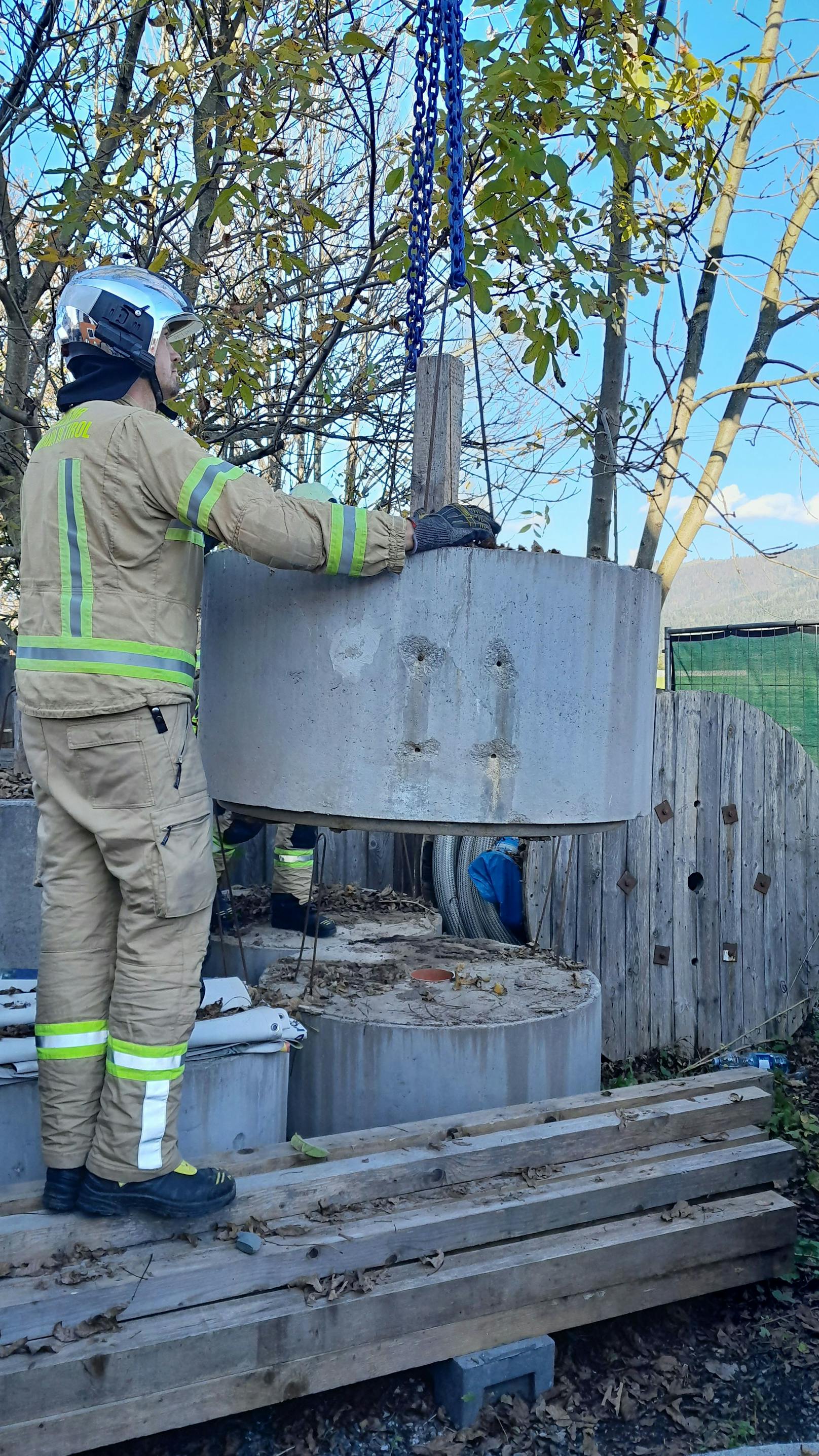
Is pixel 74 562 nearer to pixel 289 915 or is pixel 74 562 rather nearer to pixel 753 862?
pixel 289 915

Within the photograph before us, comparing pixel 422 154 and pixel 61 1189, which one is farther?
pixel 422 154

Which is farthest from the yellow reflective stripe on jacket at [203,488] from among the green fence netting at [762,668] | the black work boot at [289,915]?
the green fence netting at [762,668]

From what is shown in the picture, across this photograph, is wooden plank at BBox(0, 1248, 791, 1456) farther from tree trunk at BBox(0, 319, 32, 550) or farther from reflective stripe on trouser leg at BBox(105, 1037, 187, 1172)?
tree trunk at BBox(0, 319, 32, 550)

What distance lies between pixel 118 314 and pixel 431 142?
121 centimetres

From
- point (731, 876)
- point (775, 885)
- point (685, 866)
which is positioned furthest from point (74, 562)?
point (775, 885)

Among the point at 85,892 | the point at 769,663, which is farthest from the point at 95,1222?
the point at 769,663

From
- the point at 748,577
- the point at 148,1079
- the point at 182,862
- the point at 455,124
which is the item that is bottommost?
the point at 148,1079

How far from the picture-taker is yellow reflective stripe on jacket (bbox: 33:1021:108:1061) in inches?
111

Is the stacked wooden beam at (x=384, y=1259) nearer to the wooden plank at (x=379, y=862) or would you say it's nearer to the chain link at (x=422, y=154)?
the chain link at (x=422, y=154)

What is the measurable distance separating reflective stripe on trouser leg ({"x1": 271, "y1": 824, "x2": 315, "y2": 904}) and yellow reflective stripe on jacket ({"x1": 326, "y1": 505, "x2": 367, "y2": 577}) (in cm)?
266

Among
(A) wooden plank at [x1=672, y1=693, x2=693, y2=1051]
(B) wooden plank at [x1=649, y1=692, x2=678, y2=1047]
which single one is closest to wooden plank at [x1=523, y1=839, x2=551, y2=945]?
(B) wooden plank at [x1=649, y1=692, x2=678, y2=1047]

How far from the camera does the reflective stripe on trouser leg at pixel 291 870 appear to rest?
17.7 feet

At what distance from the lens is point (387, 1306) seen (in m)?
2.70

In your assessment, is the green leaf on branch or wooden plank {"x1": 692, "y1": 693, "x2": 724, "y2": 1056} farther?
wooden plank {"x1": 692, "y1": 693, "x2": 724, "y2": 1056}
